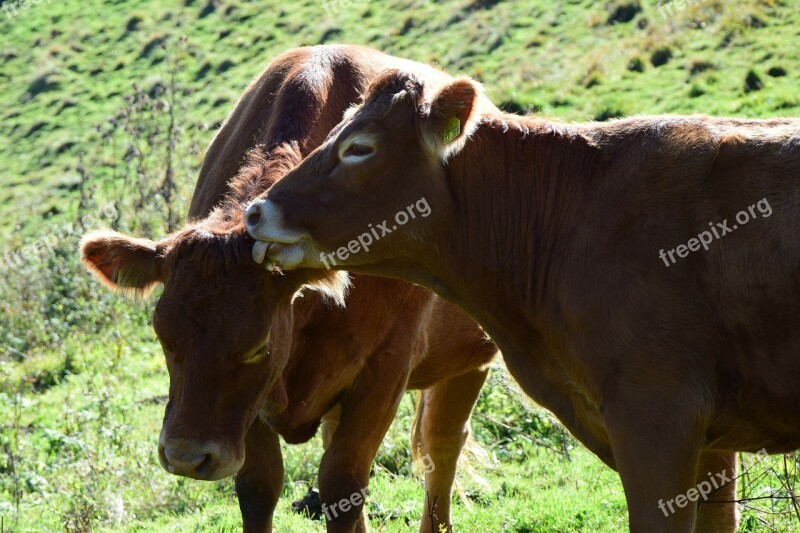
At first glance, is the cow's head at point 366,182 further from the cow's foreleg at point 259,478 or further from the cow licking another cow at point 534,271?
the cow's foreleg at point 259,478

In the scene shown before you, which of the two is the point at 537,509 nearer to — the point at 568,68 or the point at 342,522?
the point at 342,522

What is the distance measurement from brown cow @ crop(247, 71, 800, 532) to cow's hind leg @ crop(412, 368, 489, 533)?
103 inches

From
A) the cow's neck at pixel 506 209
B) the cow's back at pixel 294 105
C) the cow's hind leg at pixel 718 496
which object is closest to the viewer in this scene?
the cow's neck at pixel 506 209

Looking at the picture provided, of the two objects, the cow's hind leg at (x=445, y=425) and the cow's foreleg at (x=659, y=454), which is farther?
the cow's hind leg at (x=445, y=425)

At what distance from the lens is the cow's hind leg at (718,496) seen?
18.7 ft

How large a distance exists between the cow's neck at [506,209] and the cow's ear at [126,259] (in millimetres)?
1448

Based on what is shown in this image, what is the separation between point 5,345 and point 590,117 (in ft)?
30.7

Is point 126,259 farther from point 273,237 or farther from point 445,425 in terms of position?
point 445,425

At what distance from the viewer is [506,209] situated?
541 cm

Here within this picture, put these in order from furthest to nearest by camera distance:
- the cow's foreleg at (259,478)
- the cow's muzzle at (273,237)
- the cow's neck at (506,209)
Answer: the cow's foreleg at (259,478)
the cow's neck at (506,209)
the cow's muzzle at (273,237)

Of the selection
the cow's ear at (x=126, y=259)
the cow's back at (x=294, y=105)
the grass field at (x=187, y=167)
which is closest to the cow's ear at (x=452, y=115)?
the cow's back at (x=294, y=105)

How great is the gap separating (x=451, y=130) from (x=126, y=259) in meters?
1.83

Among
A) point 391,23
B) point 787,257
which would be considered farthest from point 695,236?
Answer: point 391,23

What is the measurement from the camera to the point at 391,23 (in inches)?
1140
